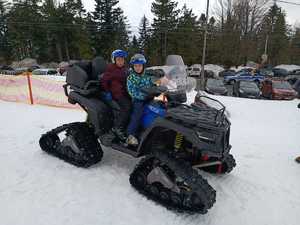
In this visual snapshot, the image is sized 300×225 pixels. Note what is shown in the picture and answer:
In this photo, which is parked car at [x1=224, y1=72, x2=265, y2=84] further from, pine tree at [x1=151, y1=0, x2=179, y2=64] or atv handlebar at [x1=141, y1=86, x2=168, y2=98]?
atv handlebar at [x1=141, y1=86, x2=168, y2=98]

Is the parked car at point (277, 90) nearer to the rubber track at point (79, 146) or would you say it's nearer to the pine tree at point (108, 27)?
the rubber track at point (79, 146)

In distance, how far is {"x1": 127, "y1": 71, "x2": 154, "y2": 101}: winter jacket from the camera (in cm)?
384

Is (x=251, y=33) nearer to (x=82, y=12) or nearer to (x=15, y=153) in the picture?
(x=82, y=12)

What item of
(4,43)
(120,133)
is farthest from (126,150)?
(4,43)

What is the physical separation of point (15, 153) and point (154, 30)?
47440 mm

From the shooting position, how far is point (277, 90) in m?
17.2

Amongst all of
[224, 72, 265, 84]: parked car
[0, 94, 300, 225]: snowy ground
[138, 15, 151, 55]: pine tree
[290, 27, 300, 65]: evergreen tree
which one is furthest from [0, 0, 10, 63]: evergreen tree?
[290, 27, 300, 65]: evergreen tree

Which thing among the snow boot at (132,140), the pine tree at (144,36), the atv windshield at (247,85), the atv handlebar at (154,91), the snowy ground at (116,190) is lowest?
the atv windshield at (247,85)

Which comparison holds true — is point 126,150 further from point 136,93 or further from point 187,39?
point 187,39

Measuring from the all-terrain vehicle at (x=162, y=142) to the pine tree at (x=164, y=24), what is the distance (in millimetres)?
44786

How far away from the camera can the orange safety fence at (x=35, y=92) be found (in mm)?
9102

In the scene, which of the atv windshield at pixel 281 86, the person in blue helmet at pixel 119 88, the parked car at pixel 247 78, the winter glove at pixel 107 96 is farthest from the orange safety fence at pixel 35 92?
the parked car at pixel 247 78

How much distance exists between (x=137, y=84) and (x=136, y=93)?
0.16 meters

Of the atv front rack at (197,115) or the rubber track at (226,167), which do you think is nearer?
the atv front rack at (197,115)
